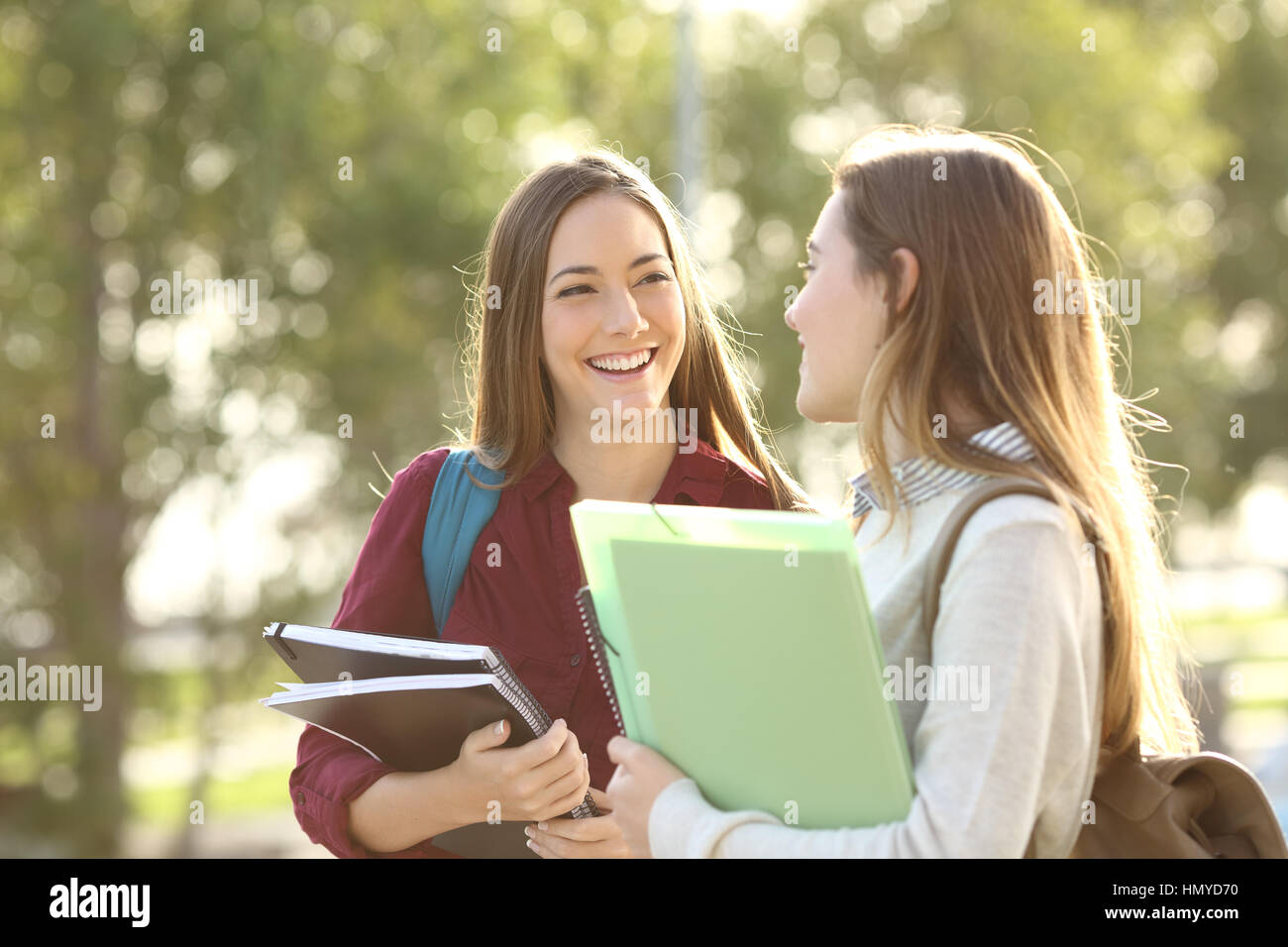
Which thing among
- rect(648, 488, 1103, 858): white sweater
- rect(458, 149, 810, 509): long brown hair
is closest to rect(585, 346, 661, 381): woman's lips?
rect(458, 149, 810, 509): long brown hair

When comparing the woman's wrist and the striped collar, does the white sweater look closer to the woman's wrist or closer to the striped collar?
the striped collar

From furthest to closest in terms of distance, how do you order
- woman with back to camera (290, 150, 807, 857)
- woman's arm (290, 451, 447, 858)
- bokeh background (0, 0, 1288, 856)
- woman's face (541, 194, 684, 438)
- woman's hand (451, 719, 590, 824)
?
bokeh background (0, 0, 1288, 856) < woman's face (541, 194, 684, 438) < woman with back to camera (290, 150, 807, 857) < woman's arm (290, 451, 447, 858) < woman's hand (451, 719, 590, 824)

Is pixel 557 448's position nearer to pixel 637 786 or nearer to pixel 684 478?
pixel 684 478

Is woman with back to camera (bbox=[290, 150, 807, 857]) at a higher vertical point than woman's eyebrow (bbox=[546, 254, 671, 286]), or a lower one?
lower

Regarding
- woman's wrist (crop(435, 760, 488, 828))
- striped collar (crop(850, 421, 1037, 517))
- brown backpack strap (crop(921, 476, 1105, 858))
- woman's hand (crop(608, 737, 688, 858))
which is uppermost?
striped collar (crop(850, 421, 1037, 517))

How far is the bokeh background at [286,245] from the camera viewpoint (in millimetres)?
13344

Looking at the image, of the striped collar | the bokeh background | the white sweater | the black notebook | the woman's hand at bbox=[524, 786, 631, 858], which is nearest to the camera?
the white sweater

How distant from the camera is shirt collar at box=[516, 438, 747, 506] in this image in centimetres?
285

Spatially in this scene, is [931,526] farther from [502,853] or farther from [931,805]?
[502,853]

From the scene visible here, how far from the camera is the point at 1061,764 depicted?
1.69 meters

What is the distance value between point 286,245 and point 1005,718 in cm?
1321

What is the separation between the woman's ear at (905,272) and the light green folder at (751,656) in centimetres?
38

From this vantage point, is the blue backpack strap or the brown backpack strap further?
the blue backpack strap
